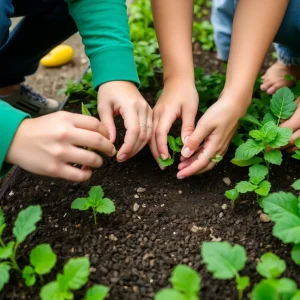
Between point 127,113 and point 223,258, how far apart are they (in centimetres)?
48

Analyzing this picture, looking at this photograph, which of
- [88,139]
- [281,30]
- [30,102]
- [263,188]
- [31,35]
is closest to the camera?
[88,139]

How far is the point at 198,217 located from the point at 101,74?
1.57ft

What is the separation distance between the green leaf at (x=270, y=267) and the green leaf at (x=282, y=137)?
346mm

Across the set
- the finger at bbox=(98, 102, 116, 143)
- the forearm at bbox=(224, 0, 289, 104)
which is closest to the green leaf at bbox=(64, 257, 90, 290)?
the finger at bbox=(98, 102, 116, 143)

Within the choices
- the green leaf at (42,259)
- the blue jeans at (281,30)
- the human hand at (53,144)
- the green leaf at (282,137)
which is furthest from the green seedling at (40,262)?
the blue jeans at (281,30)

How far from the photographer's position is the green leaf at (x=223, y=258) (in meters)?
0.85

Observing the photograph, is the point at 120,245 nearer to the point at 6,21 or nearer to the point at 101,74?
the point at 101,74

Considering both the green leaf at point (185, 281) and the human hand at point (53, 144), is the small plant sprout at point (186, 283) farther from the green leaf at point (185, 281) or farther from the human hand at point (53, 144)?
the human hand at point (53, 144)

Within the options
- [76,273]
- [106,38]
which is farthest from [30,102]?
[76,273]

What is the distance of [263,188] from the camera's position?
1120mm

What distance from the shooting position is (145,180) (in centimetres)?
127

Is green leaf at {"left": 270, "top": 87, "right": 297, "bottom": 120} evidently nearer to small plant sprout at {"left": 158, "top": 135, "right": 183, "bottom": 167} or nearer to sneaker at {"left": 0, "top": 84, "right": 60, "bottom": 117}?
small plant sprout at {"left": 158, "top": 135, "right": 183, "bottom": 167}

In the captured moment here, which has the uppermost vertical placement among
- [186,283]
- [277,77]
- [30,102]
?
[186,283]

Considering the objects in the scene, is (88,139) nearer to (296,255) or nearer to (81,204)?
(81,204)
